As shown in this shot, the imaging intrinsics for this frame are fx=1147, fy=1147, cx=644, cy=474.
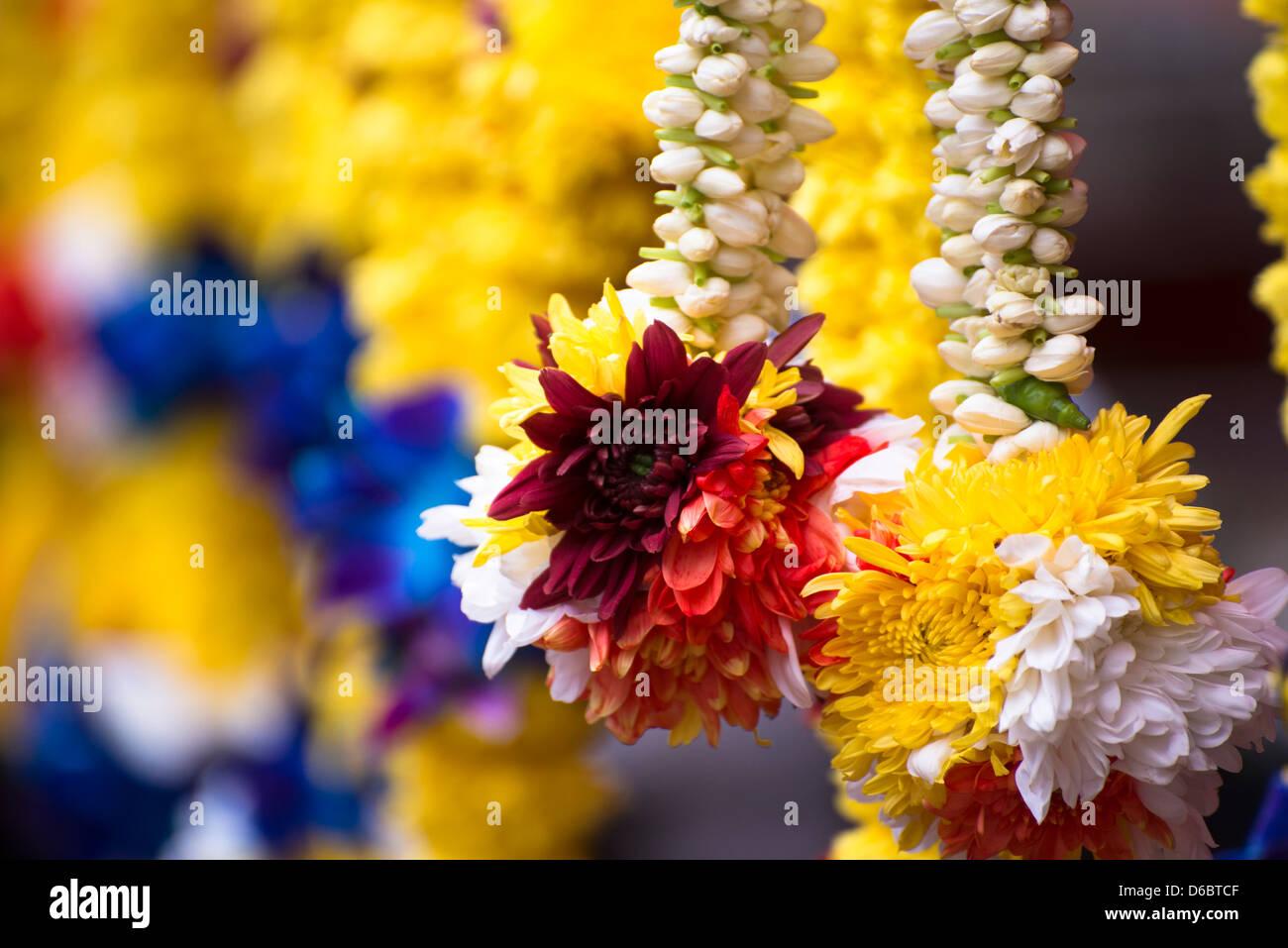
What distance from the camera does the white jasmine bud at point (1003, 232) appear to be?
407 millimetres

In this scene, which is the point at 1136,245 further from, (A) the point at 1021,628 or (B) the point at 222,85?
(B) the point at 222,85

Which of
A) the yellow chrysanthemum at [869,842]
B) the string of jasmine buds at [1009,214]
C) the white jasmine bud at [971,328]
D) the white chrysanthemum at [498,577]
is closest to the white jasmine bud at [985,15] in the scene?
the string of jasmine buds at [1009,214]

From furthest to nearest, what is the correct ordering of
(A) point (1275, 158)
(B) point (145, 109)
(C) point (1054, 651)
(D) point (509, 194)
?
1. (B) point (145, 109)
2. (D) point (509, 194)
3. (A) point (1275, 158)
4. (C) point (1054, 651)

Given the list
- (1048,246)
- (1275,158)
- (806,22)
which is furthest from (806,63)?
(1275,158)

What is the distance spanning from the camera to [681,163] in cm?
43

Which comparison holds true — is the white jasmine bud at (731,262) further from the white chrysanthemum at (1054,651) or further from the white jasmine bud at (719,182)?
the white chrysanthemum at (1054,651)

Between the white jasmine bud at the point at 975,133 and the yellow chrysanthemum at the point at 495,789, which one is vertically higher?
the white jasmine bud at the point at 975,133

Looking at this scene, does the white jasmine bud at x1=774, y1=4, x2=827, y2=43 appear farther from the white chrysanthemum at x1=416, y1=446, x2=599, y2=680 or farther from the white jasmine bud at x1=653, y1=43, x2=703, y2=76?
the white chrysanthemum at x1=416, y1=446, x2=599, y2=680

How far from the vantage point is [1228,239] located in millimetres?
574

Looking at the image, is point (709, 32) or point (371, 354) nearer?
point (709, 32)

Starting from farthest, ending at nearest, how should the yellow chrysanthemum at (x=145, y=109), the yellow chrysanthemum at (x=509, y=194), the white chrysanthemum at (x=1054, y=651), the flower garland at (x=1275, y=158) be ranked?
the yellow chrysanthemum at (x=145, y=109), the yellow chrysanthemum at (x=509, y=194), the flower garland at (x=1275, y=158), the white chrysanthemum at (x=1054, y=651)

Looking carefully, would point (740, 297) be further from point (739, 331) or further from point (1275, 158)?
point (1275, 158)
